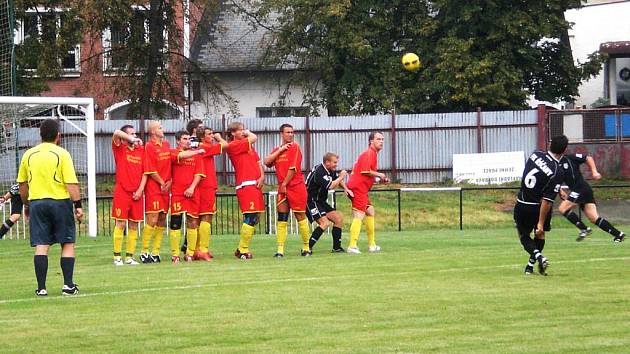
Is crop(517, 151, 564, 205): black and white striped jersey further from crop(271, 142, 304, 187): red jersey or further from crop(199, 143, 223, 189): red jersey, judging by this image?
crop(199, 143, 223, 189): red jersey

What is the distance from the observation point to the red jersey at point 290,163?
19.5 metres

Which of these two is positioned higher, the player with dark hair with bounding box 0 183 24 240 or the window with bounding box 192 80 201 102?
the window with bounding box 192 80 201 102

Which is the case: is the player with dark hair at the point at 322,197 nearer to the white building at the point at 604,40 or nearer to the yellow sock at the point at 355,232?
the yellow sock at the point at 355,232

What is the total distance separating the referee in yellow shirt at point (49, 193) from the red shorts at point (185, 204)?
197 inches

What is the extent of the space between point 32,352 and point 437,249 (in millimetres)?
12159

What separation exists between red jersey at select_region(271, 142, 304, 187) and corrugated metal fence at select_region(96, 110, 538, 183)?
21689mm

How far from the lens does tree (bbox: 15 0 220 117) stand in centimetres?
3947

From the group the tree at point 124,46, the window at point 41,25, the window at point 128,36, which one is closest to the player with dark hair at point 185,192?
the tree at point 124,46

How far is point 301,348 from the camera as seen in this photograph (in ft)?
33.8

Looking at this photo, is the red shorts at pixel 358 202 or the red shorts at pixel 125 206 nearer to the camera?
the red shorts at pixel 125 206

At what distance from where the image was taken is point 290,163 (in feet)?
64.3

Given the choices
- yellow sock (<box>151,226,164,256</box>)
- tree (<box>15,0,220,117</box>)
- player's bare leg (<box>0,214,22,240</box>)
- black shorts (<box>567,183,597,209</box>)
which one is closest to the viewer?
yellow sock (<box>151,226,164,256</box>)

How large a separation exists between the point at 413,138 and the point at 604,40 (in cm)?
1629

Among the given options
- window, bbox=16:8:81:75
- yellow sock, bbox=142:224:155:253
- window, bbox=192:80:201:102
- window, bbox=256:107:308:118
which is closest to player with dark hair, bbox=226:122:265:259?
yellow sock, bbox=142:224:155:253
